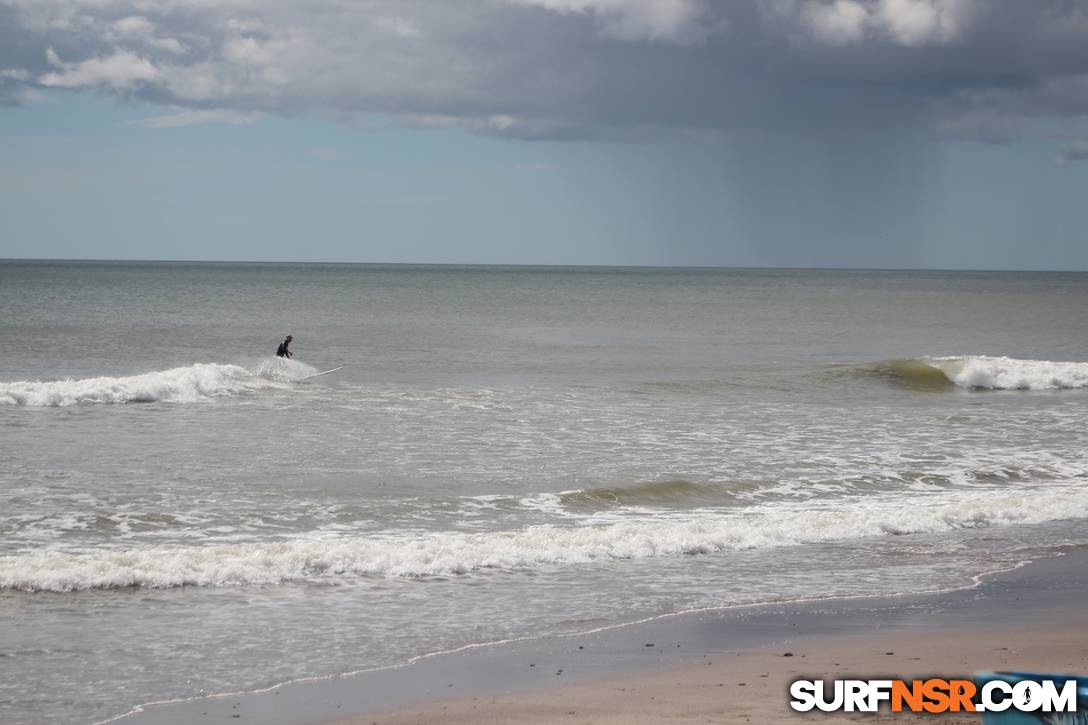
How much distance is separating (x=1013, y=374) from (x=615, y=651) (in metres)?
28.6

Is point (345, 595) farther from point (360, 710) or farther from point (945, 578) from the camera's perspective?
point (945, 578)

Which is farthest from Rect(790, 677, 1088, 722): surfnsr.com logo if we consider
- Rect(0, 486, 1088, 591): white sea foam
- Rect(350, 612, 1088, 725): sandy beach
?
Rect(0, 486, 1088, 591): white sea foam

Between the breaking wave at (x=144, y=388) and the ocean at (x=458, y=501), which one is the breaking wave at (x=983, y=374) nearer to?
the ocean at (x=458, y=501)

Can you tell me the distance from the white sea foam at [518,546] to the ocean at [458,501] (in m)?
0.04

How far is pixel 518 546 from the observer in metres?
12.9

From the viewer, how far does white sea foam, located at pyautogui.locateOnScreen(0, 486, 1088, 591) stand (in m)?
11.3

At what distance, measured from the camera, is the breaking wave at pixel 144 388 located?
2503 centimetres

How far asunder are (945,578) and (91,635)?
8.53m

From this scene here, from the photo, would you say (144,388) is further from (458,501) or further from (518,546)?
(518,546)

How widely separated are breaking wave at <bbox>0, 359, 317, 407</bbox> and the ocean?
9cm

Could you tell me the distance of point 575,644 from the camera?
938 cm

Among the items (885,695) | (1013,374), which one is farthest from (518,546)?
(1013,374)

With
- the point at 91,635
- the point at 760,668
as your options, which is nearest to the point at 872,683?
the point at 760,668

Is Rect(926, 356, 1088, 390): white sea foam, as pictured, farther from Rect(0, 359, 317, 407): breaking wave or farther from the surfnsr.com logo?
the surfnsr.com logo
